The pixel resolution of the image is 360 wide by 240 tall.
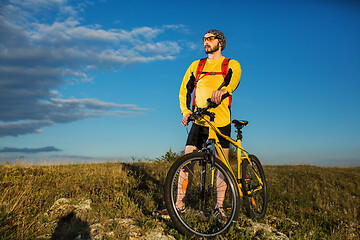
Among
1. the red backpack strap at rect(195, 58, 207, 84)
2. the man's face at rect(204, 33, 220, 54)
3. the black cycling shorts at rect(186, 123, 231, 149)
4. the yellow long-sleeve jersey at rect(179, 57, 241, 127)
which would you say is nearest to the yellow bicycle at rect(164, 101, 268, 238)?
the black cycling shorts at rect(186, 123, 231, 149)

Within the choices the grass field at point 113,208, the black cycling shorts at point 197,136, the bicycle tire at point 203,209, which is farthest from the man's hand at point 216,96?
the grass field at point 113,208

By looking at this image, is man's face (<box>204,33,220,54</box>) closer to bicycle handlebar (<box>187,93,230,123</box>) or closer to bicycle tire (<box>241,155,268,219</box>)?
bicycle handlebar (<box>187,93,230,123</box>)

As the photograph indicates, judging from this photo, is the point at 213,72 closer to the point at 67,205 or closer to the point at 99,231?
the point at 99,231

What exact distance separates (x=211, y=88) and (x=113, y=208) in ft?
11.3

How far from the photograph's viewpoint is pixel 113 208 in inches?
239

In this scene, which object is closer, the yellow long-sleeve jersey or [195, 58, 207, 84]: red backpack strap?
the yellow long-sleeve jersey

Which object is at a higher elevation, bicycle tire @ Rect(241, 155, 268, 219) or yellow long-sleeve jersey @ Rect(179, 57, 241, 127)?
yellow long-sleeve jersey @ Rect(179, 57, 241, 127)

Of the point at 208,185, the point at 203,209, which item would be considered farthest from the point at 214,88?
the point at 203,209

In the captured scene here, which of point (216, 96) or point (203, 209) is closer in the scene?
point (216, 96)

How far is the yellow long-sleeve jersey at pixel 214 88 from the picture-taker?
5.00 metres

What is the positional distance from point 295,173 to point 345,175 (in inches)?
110

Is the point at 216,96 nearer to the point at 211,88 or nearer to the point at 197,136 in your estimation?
the point at 211,88

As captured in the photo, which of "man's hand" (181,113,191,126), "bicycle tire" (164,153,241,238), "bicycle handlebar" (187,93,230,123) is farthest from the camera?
"man's hand" (181,113,191,126)

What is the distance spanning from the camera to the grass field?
450cm
